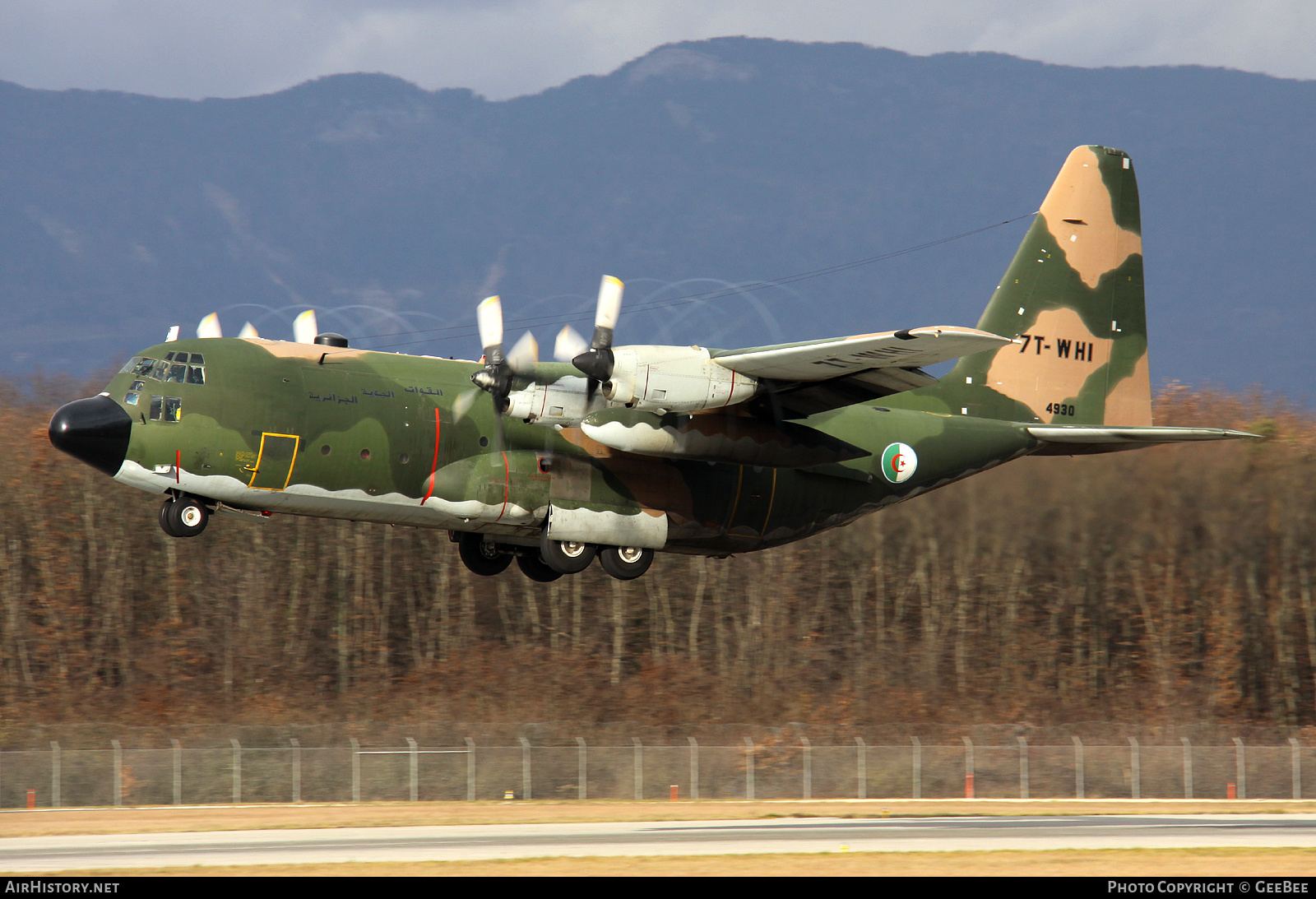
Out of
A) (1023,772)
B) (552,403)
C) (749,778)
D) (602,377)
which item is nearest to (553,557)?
(552,403)

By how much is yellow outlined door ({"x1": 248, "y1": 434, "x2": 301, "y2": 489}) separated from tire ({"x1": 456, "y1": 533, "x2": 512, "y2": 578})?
473 centimetres

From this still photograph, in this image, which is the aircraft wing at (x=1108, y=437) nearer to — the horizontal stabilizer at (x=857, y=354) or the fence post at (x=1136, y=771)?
the horizontal stabilizer at (x=857, y=354)

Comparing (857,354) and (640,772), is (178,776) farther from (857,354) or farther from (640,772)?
(857,354)

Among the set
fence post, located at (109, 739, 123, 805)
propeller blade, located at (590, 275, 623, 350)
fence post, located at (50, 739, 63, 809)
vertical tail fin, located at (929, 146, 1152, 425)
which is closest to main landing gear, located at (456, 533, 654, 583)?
propeller blade, located at (590, 275, 623, 350)

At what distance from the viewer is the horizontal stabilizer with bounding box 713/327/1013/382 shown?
18.9 m

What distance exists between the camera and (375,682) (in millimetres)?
45625

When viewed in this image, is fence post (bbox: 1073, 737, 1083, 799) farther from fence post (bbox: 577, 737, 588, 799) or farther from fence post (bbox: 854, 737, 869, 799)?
fence post (bbox: 577, 737, 588, 799)

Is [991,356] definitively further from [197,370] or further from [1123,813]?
[197,370]

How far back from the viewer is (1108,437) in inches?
953

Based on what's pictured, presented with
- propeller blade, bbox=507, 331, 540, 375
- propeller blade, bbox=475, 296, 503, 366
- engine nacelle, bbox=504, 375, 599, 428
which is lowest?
engine nacelle, bbox=504, 375, 599, 428

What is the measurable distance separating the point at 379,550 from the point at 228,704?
8.02 meters

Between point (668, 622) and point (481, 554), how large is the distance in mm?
24649

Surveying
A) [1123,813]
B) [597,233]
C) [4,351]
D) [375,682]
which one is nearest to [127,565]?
[375,682]

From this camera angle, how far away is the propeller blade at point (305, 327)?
2264 centimetres
